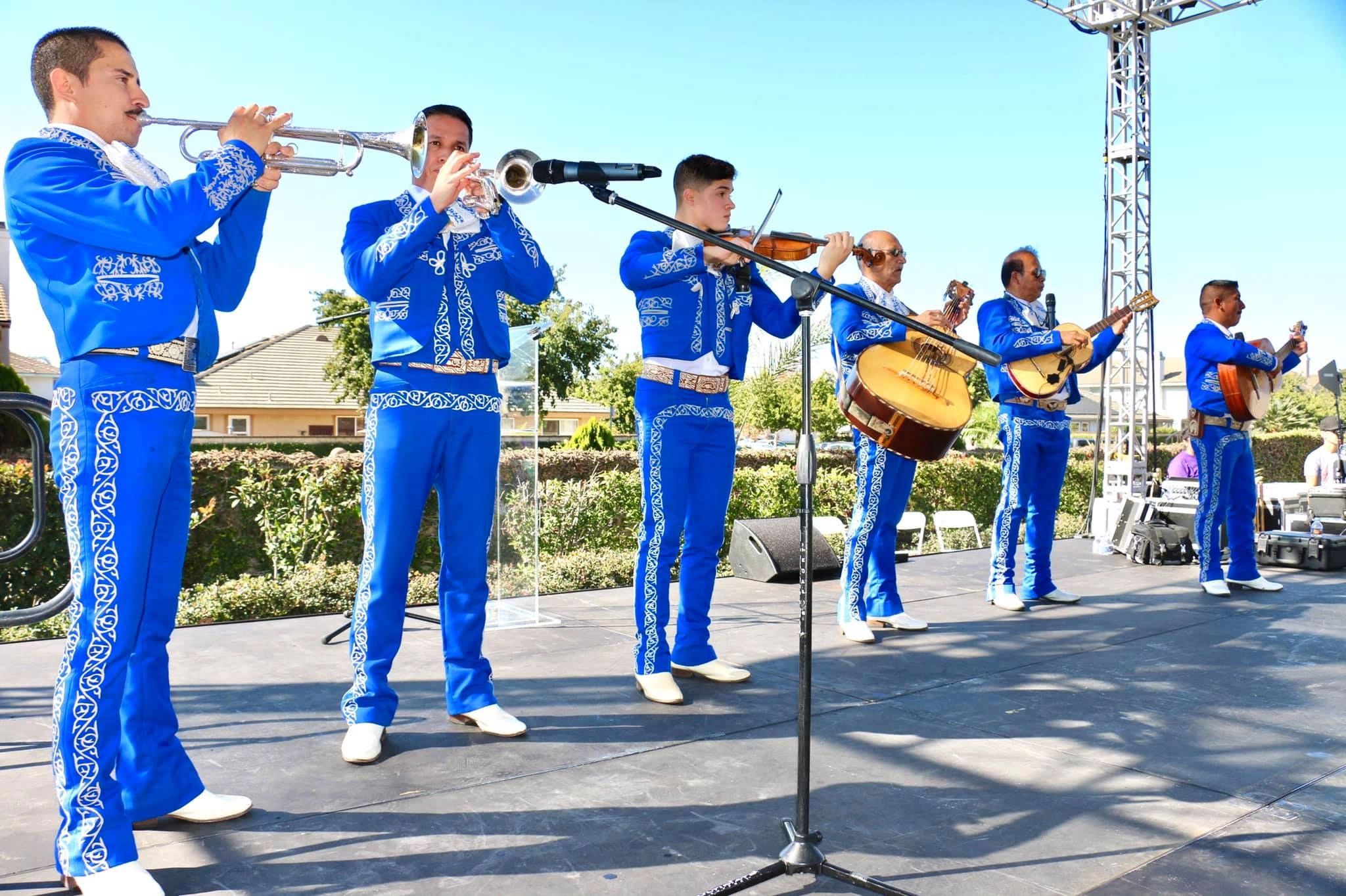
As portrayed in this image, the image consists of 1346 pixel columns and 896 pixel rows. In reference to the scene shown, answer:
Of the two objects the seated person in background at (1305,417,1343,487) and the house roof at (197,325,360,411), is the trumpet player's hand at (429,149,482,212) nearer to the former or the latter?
the seated person in background at (1305,417,1343,487)

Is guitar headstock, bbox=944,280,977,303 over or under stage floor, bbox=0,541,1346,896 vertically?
over

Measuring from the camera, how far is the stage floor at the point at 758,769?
8.35 feet

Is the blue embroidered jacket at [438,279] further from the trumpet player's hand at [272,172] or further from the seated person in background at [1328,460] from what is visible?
the seated person in background at [1328,460]

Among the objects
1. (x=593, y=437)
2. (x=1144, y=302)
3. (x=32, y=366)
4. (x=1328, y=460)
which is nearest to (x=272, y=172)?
(x=1144, y=302)

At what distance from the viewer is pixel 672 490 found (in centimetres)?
426

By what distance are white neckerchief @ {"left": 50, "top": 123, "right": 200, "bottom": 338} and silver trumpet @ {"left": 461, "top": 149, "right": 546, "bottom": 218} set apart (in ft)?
3.06

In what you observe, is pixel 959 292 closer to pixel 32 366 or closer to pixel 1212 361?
pixel 1212 361

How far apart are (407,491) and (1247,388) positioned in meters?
5.78

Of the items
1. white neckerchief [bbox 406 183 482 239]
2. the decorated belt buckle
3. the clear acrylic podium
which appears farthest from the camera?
the clear acrylic podium

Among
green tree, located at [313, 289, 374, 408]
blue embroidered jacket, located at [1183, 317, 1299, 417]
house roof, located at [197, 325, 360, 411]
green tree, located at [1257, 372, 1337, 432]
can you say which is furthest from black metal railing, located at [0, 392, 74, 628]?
green tree, located at [1257, 372, 1337, 432]

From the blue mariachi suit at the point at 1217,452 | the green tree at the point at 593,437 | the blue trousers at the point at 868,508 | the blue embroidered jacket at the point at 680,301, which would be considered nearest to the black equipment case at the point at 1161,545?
the blue mariachi suit at the point at 1217,452

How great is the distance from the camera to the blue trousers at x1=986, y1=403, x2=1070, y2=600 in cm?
639

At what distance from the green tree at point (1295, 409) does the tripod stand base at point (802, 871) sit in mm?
35828

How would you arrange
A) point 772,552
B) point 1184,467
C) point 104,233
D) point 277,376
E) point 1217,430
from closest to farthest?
1. point 104,233
2. point 1217,430
3. point 772,552
4. point 1184,467
5. point 277,376
